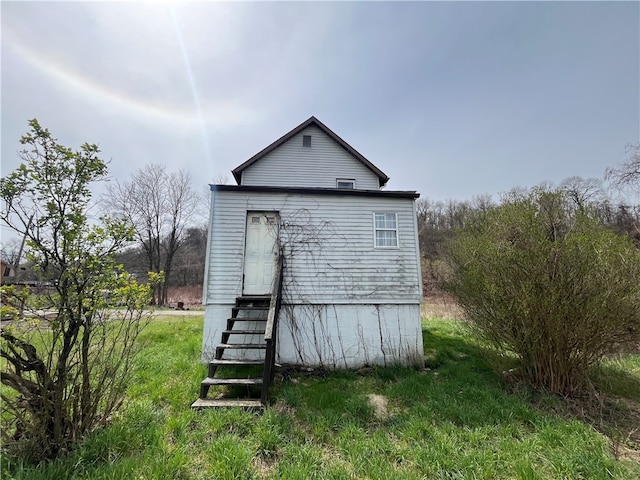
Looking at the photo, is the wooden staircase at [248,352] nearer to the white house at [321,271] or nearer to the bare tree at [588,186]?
the white house at [321,271]

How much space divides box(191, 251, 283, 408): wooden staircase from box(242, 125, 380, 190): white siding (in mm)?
5273

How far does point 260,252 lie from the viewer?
272 inches

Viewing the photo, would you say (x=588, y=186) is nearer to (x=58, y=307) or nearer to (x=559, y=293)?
(x=559, y=293)

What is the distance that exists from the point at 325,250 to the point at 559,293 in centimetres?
477

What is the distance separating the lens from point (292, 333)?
6543 mm

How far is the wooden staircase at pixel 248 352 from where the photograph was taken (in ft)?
14.2

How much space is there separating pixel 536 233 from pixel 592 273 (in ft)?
3.32

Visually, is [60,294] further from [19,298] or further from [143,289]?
[143,289]

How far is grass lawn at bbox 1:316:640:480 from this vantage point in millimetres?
2775

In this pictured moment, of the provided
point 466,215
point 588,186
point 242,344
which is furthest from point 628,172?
point 242,344

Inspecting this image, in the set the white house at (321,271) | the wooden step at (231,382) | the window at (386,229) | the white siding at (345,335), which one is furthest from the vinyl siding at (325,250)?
the wooden step at (231,382)

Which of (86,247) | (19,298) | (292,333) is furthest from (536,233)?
(19,298)

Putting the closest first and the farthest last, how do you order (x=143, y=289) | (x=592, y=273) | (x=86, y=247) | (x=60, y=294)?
(x=60, y=294)
(x=86, y=247)
(x=143, y=289)
(x=592, y=273)

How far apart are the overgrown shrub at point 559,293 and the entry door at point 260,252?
482cm
